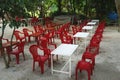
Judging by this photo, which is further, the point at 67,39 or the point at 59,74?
the point at 67,39

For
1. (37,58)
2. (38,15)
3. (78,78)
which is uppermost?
(38,15)

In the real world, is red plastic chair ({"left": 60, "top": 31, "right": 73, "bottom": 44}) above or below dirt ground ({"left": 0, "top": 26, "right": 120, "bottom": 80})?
above

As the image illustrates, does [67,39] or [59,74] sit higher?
[67,39]

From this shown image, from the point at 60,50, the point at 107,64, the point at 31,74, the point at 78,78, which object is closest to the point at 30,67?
the point at 31,74

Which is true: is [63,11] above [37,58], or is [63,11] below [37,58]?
above

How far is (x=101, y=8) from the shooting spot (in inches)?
645

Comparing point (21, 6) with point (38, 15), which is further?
point (38, 15)

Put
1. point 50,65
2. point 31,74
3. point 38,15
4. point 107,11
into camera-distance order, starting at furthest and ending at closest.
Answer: point 38,15 → point 107,11 → point 50,65 → point 31,74

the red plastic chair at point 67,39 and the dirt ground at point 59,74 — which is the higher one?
the red plastic chair at point 67,39

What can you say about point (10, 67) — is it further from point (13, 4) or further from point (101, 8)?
point (101, 8)

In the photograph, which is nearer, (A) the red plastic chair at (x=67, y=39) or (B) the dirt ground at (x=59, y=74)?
(B) the dirt ground at (x=59, y=74)

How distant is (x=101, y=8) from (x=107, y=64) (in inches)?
435

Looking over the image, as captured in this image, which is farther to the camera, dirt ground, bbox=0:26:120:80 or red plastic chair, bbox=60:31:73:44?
red plastic chair, bbox=60:31:73:44

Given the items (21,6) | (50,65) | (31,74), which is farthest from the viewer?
(50,65)
